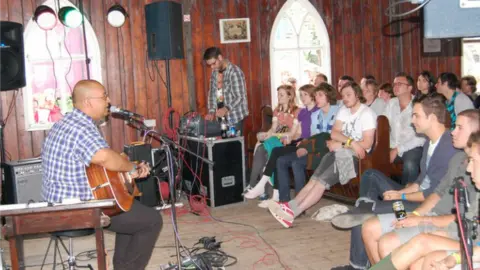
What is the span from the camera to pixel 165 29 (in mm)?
6539

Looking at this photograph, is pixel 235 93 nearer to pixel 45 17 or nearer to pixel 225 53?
pixel 225 53

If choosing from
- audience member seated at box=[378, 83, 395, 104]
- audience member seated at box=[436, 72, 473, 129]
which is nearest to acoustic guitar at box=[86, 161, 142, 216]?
audience member seated at box=[436, 72, 473, 129]

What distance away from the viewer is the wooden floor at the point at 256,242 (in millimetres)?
4332

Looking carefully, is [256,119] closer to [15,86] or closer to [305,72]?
[305,72]

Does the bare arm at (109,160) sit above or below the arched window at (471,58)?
below

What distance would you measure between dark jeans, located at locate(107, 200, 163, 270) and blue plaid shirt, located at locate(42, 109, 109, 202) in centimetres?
29

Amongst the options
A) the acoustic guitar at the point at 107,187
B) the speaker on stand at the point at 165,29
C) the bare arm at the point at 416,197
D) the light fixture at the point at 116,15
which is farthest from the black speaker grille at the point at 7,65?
the bare arm at the point at 416,197

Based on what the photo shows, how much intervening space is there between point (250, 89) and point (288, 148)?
1.73 m

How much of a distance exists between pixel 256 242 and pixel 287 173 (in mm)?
1209

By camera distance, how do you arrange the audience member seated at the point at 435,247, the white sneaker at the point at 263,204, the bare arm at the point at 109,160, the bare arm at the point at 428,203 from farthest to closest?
the white sneaker at the point at 263,204 → the bare arm at the point at 428,203 → the bare arm at the point at 109,160 → the audience member seated at the point at 435,247

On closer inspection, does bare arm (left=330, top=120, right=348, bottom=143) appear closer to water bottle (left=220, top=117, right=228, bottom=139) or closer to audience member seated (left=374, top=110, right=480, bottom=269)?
water bottle (left=220, top=117, right=228, bottom=139)

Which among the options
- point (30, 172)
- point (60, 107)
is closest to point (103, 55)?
point (60, 107)

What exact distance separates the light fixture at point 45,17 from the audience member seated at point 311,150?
3.04 metres

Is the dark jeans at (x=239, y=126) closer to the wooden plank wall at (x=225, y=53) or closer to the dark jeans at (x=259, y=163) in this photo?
the dark jeans at (x=259, y=163)
